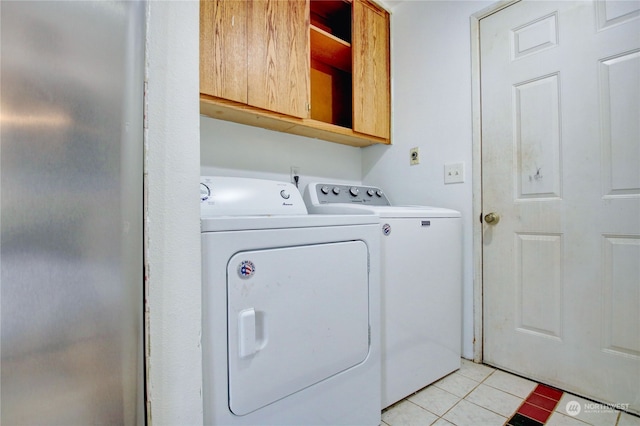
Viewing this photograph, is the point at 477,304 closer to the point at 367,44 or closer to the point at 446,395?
the point at 446,395

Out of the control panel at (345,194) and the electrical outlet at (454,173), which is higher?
the electrical outlet at (454,173)

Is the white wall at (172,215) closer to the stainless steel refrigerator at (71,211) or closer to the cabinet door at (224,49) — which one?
the stainless steel refrigerator at (71,211)

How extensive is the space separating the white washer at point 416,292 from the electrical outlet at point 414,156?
528 millimetres

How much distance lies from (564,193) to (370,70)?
4.38 ft

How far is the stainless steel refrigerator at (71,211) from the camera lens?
0.47 meters

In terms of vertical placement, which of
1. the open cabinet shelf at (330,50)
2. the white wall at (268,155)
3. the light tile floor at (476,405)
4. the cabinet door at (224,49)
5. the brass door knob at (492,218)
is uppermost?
the open cabinet shelf at (330,50)

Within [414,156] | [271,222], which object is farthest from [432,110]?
[271,222]

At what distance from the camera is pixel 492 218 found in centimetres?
163

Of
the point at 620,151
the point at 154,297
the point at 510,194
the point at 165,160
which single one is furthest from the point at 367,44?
the point at 154,297

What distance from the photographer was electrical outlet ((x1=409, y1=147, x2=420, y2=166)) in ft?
6.47

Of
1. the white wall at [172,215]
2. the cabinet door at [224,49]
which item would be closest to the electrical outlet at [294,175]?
the cabinet door at [224,49]

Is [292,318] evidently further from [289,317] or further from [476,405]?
[476,405]

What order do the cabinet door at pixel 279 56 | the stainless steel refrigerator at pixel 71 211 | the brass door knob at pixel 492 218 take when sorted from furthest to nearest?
1. the brass door knob at pixel 492 218
2. the cabinet door at pixel 279 56
3. the stainless steel refrigerator at pixel 71 211

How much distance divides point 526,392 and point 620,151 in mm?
1188
